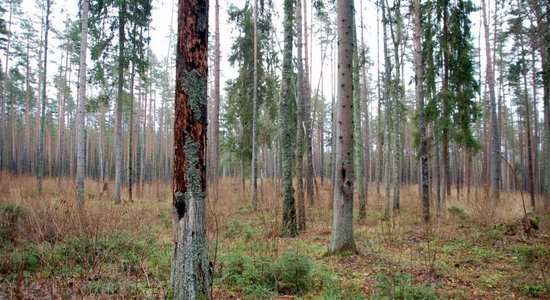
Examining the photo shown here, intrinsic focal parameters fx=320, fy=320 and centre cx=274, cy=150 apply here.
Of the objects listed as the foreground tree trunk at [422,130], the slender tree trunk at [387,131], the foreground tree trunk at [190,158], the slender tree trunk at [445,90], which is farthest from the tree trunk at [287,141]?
the slender tree trunk at [445,90]

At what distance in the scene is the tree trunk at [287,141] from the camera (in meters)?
7.55

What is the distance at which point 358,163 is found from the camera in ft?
36.9

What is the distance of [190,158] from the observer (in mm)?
2885

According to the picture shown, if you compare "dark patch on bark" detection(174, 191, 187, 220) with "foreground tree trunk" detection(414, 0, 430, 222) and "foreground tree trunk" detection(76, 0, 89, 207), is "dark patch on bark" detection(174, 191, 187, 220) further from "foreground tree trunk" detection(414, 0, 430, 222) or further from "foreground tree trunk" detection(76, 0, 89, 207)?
"foreground tree trunk" detection(76, 0, 89, 207)

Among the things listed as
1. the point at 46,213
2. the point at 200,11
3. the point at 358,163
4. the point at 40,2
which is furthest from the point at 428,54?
the point at 40,2

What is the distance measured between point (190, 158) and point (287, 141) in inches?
196

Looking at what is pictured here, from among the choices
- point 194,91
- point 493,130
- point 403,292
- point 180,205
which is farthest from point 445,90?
point 180,205

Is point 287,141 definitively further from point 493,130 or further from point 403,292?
point 493,130

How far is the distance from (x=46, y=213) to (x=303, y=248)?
4880 mm

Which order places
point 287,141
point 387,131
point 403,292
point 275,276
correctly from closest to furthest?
point 403,292
point 275,276
point 287,141
point 387,131

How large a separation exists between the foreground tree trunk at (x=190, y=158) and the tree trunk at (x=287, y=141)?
471cm

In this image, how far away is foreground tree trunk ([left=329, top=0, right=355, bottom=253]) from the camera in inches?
218

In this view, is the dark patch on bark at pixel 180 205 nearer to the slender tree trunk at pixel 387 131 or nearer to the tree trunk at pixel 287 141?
the tree trunk at pixel 287 141

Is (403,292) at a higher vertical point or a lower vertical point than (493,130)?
lower
